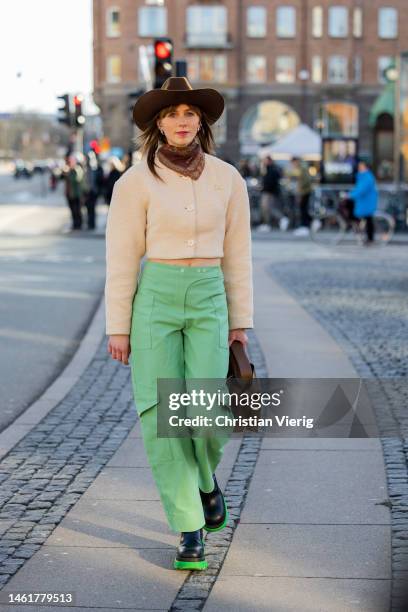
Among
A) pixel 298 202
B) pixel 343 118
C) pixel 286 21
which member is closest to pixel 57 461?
pixel 298 202

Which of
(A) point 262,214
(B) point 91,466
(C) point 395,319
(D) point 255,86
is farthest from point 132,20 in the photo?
(B) point 91,466

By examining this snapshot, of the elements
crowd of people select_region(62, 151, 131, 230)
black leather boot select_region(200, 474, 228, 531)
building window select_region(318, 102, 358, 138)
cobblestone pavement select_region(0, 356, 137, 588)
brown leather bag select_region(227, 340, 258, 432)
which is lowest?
building window select_region(318, 102, 358, 138)

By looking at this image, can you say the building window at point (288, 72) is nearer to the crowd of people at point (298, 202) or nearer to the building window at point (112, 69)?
the building window at point (112, 69)

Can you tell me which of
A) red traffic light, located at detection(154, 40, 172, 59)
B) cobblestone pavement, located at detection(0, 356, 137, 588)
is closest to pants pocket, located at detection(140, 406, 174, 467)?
cobblestone pavement, located at detection(0, 356, 137, 588)

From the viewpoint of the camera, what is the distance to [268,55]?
90188 millimetres

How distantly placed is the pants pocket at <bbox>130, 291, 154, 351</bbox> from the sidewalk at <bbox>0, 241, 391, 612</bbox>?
2.75ft

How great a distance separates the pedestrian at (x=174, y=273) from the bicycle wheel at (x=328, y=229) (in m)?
23.6

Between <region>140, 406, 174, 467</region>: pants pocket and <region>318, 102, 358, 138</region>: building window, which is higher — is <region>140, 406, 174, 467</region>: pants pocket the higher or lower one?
the higher one

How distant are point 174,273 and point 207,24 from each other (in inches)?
3378

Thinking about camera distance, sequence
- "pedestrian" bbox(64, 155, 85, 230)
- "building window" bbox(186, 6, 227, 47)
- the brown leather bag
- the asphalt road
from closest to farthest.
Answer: the brown leather bag
the asphalt road
"pedestrian" bbox(64, 155, 85, 230)
"building window" bbox(186, 6, 227, 47)

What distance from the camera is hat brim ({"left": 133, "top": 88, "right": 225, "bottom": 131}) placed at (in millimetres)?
5133

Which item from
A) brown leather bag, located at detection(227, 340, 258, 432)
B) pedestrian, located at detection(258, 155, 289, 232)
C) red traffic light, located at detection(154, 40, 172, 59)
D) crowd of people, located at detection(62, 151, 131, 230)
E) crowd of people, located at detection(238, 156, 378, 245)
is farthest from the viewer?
crowd of people, located at detection(62, 151, 131, 230)

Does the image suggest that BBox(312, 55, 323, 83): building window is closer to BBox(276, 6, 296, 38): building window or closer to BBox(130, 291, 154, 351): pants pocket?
BBox(276, 6, 296, 38): building window

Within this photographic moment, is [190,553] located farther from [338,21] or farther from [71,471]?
[338,21]
